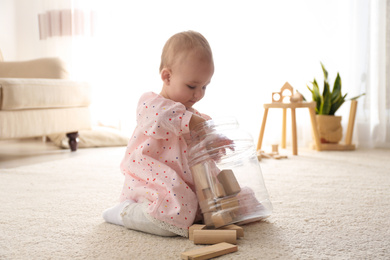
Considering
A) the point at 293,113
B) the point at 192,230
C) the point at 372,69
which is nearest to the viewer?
the point at 192,230

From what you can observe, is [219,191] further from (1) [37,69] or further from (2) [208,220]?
(1) [37,69]

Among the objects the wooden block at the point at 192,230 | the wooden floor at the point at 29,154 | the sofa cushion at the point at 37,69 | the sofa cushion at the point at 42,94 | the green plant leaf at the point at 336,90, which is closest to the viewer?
the wooden block at the point at 192,230

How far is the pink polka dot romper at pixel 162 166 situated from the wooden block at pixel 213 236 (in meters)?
0.07

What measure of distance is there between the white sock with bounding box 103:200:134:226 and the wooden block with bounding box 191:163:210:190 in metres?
0.19

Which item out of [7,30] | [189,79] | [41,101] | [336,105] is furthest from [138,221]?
[7,30]

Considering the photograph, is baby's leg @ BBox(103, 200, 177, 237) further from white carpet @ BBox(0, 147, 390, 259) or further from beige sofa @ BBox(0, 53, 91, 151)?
beige sofa @ BBox(0, 53, 91, 151)

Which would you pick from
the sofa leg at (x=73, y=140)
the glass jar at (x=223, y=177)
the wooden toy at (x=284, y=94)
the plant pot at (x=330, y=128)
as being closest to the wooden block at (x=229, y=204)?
the glass jar at (x=223, y=177)

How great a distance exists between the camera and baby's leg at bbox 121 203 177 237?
0.99 metres

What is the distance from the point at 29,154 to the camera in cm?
267

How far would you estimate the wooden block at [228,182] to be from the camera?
3.34 ft

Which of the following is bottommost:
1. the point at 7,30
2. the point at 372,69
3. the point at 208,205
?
the point at 208,205

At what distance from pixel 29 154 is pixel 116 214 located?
1794mm

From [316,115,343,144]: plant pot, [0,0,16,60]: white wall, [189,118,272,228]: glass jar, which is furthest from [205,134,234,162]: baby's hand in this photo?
[0,0,16,60]: white wall

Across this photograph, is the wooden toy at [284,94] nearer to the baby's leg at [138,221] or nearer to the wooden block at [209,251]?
the baby's leg at [138,221]
